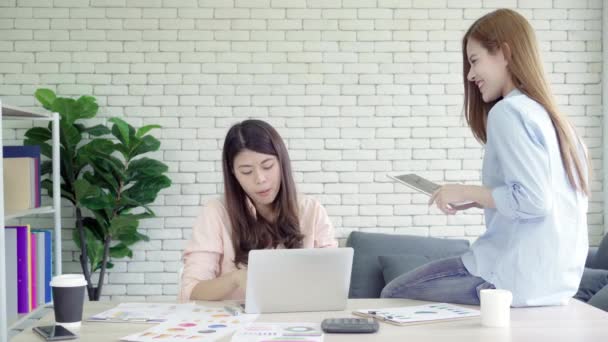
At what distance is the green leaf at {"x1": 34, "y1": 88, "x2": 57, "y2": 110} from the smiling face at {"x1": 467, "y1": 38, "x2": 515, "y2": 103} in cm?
293

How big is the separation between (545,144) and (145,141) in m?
2.84

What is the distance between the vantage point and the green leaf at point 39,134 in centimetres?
429

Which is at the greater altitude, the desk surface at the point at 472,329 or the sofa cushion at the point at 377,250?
the desk surface at the point at 472,329

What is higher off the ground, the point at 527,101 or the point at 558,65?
the point at 558,65

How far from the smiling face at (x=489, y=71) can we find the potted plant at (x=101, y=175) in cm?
254

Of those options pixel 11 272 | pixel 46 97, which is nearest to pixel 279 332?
pixel 11 272

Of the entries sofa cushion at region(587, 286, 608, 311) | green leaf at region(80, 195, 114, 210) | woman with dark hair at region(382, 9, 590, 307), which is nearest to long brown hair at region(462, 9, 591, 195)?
woman with dark hair at region(382, 9, 590, 307)

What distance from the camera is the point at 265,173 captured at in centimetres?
258

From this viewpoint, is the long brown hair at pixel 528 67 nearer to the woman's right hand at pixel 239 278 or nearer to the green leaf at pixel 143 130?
the woman's right hand at pixel 239 278

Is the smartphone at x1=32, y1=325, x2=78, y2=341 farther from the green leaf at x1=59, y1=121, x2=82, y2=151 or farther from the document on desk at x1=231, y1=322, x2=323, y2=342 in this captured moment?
the green leaf at x1=59, y1=121, x2=82, y2=151

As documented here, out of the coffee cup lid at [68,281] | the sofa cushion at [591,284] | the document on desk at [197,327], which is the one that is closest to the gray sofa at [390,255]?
the sofa cushion at [591,284]

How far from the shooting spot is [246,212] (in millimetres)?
2615

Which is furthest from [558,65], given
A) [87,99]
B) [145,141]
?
[87,99]

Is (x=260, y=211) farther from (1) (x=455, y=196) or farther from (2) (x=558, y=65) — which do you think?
(2) (x=558, y=65)
